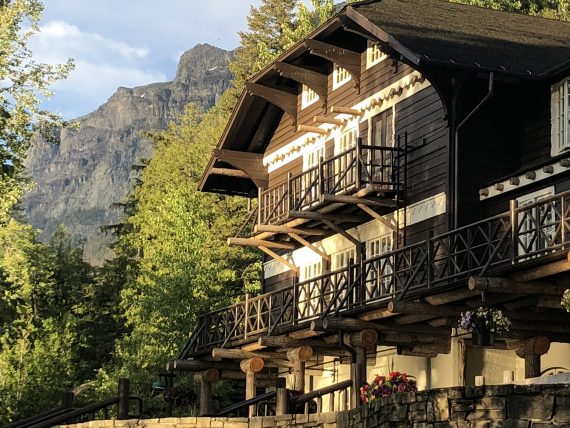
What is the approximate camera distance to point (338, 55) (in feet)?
93.9

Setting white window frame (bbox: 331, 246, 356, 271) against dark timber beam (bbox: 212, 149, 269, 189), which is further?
dark timber beam (bbox: 212, 149, 269, 189)

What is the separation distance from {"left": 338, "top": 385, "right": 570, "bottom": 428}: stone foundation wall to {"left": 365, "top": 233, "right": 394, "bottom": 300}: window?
Result: 6.08 meters

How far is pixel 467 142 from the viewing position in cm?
2495

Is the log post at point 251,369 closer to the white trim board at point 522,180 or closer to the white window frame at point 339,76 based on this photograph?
the white window frame at point 339,76

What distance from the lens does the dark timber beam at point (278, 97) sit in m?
31.0

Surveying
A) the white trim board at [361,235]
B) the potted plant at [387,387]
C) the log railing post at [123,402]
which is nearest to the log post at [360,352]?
the potted plant at [387,387]

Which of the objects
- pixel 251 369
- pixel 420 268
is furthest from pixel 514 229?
pixel 251 369

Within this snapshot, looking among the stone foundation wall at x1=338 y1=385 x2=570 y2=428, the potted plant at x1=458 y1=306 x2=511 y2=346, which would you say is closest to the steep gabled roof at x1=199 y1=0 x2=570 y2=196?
the potted plant at x1=458 y1=306 x2=511 y2=346

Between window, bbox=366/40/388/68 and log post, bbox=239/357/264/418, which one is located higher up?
window, bbox=366/40/388/68

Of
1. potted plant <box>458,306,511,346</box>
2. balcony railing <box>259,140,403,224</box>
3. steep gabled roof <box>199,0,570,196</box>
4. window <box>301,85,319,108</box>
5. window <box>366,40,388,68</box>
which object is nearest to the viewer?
potted plant <box>458,306,511,346</box>

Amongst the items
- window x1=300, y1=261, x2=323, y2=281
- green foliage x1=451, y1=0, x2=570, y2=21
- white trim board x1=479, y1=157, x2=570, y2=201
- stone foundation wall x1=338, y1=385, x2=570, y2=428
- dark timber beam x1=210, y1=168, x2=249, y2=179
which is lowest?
stone foundation wall x1=338, y1=385, x2=570, y2=428

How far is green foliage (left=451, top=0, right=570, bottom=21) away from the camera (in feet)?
161

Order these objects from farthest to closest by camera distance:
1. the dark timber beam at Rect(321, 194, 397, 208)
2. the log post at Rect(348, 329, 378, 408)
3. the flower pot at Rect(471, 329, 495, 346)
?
the dark timber beam at Rect(321, 194, 397, 208), the log post at Rect(348, 329, 378, 408), the flower pot at Rect(471, 329, 495, 346)

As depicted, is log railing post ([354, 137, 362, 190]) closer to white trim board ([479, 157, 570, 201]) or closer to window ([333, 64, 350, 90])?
white trim board ([479, 157, 570, 201])
